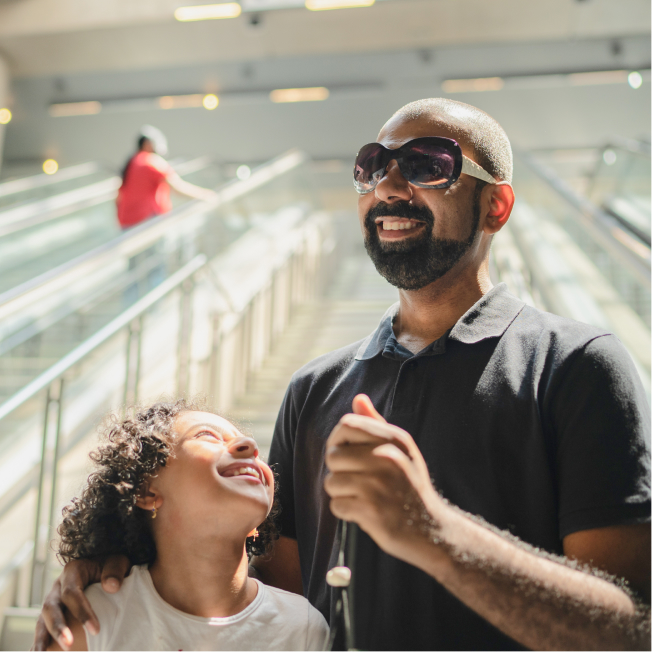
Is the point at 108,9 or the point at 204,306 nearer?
the point at 204,306

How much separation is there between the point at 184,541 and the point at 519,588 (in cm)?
72

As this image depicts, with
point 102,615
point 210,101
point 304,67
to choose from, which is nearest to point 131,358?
point 102,615

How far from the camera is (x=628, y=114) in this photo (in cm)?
1113

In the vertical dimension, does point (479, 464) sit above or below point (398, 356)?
below

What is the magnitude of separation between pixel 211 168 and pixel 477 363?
9227 millimetres

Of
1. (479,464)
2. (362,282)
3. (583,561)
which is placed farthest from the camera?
(362,282)

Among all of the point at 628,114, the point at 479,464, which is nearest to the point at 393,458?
the point at 479,464

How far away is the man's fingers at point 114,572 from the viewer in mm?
1223

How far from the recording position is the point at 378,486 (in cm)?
84

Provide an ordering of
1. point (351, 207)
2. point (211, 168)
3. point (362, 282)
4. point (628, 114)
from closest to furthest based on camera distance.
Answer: point (362, 282) < point (211, 168) < point (628, 114) < point (351, 207)

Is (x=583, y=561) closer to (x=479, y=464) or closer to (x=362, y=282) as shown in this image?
(x=479, y=464)

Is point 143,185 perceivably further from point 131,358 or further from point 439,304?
point 439,304

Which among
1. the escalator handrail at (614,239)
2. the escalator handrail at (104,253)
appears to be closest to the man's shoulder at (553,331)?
the escalator handrail at (614,239)

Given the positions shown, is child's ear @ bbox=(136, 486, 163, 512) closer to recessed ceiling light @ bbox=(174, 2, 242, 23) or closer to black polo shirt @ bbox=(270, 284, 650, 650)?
black polo shirt @ bbox=(270, 284, 650, 650)
